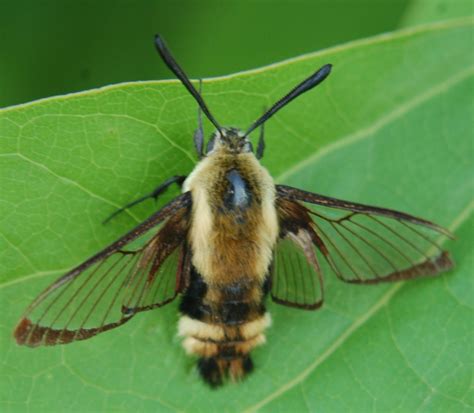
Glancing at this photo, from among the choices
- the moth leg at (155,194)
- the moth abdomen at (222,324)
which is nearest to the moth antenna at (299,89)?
the moth leg at (155,194)

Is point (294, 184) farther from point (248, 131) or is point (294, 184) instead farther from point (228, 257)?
point (228, 257)

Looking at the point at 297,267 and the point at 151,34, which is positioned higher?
the point at 151,34

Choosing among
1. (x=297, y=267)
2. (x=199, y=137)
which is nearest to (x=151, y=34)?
(x=199, y=137)

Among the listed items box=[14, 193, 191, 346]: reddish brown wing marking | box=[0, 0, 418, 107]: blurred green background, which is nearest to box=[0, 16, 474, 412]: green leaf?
box=[14, 193, 191, 346]: reddish brown wing marking

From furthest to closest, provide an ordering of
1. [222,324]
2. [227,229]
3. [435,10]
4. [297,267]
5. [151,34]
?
[151,34], [435,10], [297,267], [222,324], [227,229]

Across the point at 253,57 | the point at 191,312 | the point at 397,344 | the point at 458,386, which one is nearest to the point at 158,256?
the point at 191,312

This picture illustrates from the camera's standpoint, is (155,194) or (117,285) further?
(155,194)


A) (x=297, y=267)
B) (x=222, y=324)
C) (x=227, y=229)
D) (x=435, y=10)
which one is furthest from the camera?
(x=435, y=10)
